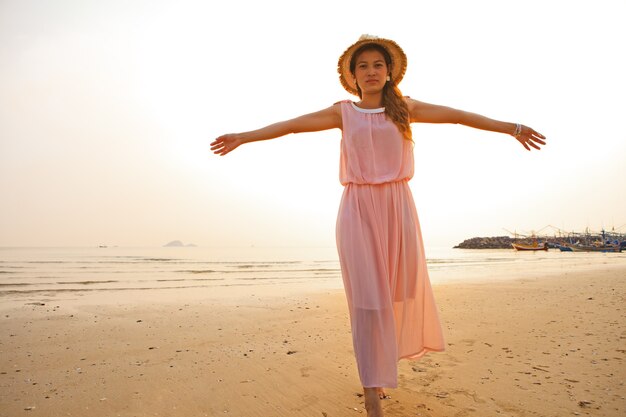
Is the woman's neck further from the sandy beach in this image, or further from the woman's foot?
the sandy beach

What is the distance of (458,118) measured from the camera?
9.40 ft

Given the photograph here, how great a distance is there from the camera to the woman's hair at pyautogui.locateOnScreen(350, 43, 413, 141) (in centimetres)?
267

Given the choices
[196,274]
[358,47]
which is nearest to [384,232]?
[358,47]

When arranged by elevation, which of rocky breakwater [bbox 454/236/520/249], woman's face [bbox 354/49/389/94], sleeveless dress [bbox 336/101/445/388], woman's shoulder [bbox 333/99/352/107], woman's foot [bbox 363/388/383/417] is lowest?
rocky breakwater [bbox 454/236/520/249]

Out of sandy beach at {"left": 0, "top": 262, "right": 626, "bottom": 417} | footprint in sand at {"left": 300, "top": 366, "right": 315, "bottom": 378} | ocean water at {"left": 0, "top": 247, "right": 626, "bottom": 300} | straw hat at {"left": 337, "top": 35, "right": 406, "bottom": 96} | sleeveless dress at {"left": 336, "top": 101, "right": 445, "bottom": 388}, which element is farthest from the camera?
ocean water at {"left": 0, "top": 247, "right": 626, "bottom": 300}

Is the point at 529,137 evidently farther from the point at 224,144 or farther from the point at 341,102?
the point at 224,144

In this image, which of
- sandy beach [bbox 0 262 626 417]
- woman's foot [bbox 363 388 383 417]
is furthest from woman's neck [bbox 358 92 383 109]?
sandy beach [bbox 0 262 626 417]

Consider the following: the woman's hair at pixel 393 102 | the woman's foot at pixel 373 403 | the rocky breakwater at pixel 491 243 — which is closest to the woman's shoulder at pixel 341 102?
the woman's hair at pixel 393 102

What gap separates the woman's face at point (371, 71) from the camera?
282 centimetres

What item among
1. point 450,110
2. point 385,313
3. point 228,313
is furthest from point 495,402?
point 228,313

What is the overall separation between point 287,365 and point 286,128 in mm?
2251

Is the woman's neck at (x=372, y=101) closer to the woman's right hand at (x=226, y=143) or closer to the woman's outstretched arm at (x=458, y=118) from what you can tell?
the woman's outstretched arm at (x=458, y=118)

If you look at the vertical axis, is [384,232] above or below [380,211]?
below

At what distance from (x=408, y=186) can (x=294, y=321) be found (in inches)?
147
